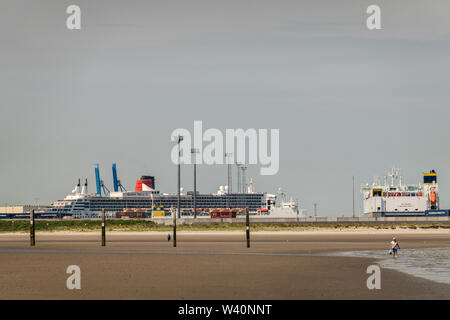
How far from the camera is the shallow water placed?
2619 centimetres

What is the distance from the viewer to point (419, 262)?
32031mm

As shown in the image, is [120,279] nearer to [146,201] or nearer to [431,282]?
[431,282]

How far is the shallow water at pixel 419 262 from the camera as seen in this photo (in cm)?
2619

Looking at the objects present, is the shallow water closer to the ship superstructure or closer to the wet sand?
the wet sand

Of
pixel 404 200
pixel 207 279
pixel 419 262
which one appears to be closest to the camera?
pixel 207 279

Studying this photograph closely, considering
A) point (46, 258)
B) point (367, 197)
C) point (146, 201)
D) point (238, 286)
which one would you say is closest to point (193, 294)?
point (238, 286)

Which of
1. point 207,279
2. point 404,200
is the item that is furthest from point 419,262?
point 404,200

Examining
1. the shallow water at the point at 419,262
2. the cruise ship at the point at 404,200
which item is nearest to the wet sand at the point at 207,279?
the shallow water at the point at 419,262

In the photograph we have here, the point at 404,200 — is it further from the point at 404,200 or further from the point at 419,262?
the point at 419,262

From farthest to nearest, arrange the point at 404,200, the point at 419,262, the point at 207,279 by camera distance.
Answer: the point at 404,200
the point at 419,262
the point at 207,279

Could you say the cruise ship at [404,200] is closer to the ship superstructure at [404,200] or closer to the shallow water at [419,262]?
the ship superstructure at [404,200]

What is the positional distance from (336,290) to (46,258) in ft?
60.5

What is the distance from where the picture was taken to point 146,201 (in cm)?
19750

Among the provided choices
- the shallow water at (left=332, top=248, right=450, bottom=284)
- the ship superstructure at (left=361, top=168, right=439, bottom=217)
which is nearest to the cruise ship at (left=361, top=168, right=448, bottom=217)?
the ship superstructure at (left=361, top=168, right=439, bottom=217)
